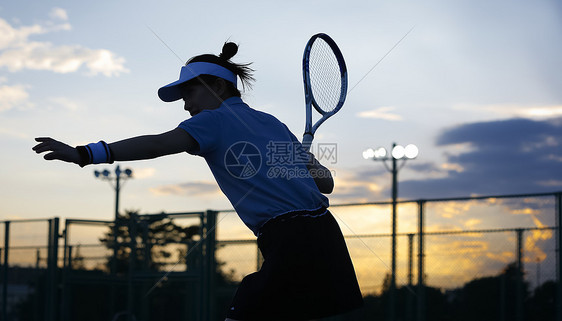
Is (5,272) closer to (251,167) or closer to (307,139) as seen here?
(307,139)

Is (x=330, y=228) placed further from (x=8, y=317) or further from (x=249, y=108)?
(x=8, y=317)

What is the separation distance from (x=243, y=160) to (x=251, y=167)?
0.05 meters

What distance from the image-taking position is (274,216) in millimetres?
3521

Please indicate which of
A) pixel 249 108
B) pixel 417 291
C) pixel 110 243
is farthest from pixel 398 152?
pixel 249 108

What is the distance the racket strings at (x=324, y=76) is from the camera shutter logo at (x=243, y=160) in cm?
179

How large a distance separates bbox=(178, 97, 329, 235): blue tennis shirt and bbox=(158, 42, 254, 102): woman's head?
0.74ft

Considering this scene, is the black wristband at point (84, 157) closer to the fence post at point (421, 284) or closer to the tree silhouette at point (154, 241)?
the fence post at point (421, 284)

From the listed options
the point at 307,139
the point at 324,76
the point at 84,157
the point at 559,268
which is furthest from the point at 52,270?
the point at 84,157

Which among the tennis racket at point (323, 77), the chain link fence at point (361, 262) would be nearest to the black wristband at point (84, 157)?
the tennis racket at point (323, 77)

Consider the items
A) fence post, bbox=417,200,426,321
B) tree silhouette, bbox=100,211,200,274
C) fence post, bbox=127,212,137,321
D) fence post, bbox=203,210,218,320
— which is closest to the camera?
fence post, bbox=417,200,426,321

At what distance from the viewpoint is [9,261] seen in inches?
527

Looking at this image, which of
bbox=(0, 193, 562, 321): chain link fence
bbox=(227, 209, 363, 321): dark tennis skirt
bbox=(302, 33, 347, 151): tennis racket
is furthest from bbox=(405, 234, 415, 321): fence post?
bbox=(227, 209, 363, 321): dark tennis skirt

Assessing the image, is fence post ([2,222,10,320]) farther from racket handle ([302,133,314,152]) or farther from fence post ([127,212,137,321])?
racket handle ([302,133,314,152])

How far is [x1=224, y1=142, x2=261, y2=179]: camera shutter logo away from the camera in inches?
136
